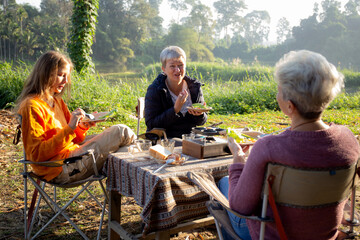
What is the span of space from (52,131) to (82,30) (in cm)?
829

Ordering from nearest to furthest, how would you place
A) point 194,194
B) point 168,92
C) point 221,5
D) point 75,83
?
point 194,194, point 168,92, point 75,83, point 221,5

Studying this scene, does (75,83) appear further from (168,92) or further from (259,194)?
(259,194)

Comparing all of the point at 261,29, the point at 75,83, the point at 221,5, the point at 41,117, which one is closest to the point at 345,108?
the point at 75,83

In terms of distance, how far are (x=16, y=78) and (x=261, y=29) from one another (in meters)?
89.1

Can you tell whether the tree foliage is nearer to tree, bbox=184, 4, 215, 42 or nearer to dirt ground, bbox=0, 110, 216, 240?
tree, bbox=184, 4, 215, 42

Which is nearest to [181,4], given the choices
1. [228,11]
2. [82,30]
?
[228,11]

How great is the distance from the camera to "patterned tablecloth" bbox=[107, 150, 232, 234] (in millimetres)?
1744

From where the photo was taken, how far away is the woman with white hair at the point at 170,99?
317 cm

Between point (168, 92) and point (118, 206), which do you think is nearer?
point (118, 206)

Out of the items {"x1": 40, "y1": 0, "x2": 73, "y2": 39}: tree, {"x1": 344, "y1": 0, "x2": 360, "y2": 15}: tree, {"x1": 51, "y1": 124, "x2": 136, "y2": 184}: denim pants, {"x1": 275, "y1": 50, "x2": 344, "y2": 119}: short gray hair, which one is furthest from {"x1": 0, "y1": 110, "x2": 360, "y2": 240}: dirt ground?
{"x1": 344, "y1": 0, "x2": 360, "y2": 15}: tree

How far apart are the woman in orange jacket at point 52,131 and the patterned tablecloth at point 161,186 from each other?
31 cm

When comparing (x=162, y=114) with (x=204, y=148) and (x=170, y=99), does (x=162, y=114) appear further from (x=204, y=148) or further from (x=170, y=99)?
(x=204, y=148)

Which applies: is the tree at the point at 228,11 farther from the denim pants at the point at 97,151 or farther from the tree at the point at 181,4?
the denim pants at the point at 97,151

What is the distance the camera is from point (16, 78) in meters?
8.84
